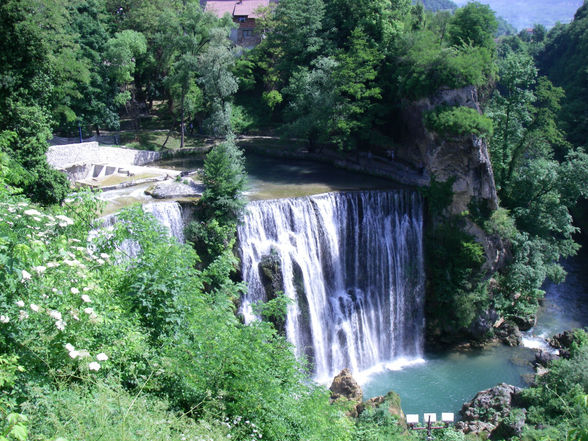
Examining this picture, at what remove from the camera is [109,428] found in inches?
260

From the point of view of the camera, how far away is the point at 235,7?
50.7 meters

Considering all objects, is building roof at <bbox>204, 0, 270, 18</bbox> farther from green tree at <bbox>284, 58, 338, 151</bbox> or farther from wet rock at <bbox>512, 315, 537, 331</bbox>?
wet rock at <bbox>512, 315, 537, 331</bbox>

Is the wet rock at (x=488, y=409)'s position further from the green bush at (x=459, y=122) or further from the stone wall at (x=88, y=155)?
the stone wall at (x=88, y=155)

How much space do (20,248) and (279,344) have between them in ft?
17.0

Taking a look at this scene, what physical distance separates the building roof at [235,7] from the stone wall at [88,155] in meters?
23.1

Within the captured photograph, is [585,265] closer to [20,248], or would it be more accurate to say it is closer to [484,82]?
[484,82]

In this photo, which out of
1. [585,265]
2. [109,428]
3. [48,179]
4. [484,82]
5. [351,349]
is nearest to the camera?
[109,428]

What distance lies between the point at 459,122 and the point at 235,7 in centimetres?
3348

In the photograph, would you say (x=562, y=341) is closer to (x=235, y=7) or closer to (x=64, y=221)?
(x=64, y=221)

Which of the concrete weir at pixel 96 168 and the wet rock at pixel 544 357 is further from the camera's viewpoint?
the concrete weir at pixel 96 168

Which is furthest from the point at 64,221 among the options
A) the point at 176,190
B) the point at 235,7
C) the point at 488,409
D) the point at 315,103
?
the point at 235,7

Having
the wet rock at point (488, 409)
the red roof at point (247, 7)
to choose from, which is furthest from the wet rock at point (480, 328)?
the red roof at point (247, 7)

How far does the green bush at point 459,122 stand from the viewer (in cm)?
2477

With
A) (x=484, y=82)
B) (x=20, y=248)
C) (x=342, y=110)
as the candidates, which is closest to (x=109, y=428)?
(x=20, y=248)
